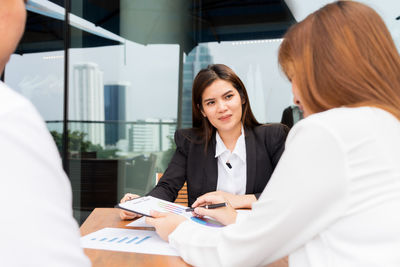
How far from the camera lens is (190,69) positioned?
15.5ft

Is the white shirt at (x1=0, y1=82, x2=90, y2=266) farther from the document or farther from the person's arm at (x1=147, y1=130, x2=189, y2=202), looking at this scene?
the person's arm at (x1=147, y1=130, x2=189, y2=202)

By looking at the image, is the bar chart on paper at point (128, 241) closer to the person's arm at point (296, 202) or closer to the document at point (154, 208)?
the document at point (154, 208)

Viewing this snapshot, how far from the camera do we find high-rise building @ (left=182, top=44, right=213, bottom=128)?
471 cm

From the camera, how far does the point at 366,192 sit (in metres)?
0.68

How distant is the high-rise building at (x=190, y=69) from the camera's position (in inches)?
185

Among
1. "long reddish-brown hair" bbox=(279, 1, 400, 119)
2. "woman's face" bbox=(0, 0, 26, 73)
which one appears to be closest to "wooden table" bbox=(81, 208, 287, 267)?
"long reddish-brown hair" bbox=(279, 1, 400, 119)

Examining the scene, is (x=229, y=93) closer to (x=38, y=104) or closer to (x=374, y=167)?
(x=374, y=167)

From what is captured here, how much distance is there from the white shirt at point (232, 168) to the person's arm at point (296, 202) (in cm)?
132

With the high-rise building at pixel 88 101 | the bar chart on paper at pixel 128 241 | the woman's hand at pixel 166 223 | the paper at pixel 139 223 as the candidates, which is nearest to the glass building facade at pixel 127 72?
the high-rise building at pixel 88 101

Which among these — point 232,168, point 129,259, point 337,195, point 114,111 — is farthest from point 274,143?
point 114,111

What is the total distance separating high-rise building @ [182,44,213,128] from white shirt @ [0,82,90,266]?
422 cm

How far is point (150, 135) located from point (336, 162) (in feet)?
13.0

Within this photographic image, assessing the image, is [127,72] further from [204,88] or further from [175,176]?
[175,176]

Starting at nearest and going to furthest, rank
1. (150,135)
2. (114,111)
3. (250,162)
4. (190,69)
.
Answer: (250,162) < (114,111) < (150,135) < (190,69)
